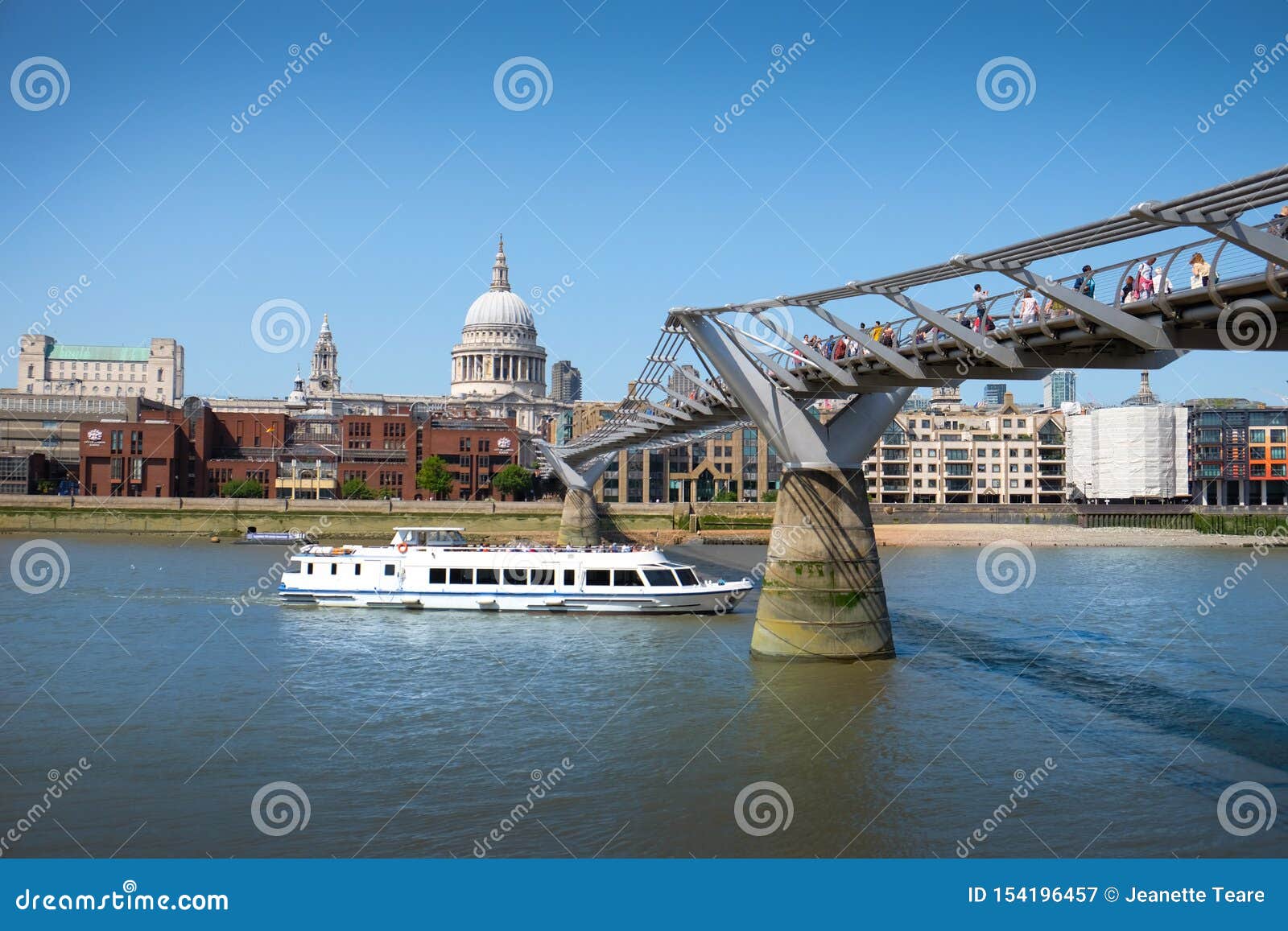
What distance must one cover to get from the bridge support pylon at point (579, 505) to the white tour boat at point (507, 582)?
34511 mm

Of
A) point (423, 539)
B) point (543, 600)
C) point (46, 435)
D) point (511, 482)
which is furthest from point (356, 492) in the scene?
point (543, 600)

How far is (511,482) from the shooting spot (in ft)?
331

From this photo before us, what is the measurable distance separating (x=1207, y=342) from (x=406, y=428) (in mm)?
98048

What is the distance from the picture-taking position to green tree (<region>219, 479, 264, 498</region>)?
96.2 meters

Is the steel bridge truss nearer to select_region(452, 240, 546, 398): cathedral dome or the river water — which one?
the river water

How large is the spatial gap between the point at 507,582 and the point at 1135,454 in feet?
268

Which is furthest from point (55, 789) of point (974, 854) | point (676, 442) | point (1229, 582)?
point (1229, 582)

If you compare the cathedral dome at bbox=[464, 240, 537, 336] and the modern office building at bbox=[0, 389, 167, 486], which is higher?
the cathedral dome at bbox=[464, 240, 537, 336]

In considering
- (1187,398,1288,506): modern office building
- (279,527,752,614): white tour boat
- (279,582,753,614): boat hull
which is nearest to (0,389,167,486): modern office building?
(279,527,752,614): white tour boat

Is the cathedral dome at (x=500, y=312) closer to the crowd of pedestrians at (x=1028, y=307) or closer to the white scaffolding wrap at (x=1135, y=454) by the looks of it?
the white scaffolding wrap at (x=1135, y=454)

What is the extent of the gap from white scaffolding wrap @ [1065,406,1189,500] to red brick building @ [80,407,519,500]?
53.2 meters

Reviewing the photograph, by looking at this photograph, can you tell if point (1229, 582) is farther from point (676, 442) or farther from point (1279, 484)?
point (1279, 484)

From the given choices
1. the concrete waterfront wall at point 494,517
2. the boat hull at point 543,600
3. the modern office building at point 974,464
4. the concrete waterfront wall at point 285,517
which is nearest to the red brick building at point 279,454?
the concrete waterfront wall at point 494,517

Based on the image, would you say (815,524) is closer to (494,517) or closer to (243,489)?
(494,517)
